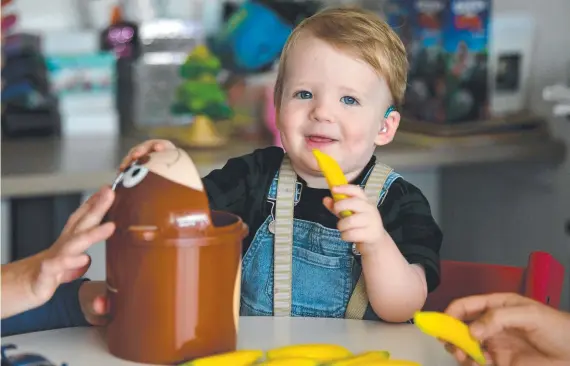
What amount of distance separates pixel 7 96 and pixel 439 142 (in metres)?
0.93

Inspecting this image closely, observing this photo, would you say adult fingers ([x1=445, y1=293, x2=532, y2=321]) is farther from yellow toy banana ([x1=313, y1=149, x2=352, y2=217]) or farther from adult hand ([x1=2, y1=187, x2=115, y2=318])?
adult hand ([x1=2, y1=187, x2=115, y2=318])

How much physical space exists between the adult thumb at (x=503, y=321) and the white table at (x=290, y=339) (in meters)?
0.05

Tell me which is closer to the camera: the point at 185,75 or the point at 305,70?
the point at 305,70

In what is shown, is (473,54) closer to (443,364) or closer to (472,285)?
(472,285)

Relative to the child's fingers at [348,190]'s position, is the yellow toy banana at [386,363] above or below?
below

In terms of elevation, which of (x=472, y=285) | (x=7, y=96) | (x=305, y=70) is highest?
(x=305, y=70)

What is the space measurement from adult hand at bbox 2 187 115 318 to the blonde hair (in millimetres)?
358

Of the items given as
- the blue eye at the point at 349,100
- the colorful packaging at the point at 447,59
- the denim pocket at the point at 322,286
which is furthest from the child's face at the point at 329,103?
the colorful packaging at the point at 447,59

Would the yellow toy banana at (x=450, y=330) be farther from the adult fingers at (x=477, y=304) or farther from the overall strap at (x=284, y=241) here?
the overall strap at (x=284, y=241)

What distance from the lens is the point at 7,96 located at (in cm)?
Answer: 206

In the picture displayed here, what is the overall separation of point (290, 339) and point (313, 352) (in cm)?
7

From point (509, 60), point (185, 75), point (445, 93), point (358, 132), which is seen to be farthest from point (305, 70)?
point (509, 60)

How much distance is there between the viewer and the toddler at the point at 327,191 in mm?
1021

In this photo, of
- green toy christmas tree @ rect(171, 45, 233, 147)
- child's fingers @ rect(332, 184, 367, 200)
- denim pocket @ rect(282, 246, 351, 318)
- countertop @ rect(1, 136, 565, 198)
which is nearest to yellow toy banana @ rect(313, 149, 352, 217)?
child's fingers @ rect(332, 184, 367, 200)
